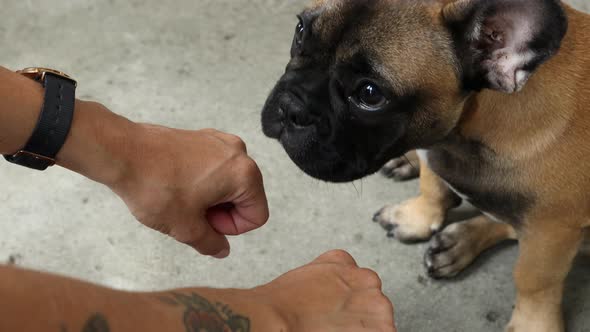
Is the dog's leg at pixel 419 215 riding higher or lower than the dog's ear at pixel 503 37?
lower

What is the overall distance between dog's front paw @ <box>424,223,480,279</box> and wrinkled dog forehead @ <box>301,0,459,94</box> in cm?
56

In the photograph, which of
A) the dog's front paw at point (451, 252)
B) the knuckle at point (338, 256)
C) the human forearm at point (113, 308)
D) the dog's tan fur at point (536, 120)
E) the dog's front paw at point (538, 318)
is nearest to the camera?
the human forearm at point (113, 308)

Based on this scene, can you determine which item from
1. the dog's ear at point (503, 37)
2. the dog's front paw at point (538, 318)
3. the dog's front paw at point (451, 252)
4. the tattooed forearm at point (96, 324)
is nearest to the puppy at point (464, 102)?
the dog's ear at point (503, 37)

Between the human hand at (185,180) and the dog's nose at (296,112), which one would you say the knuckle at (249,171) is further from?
the dog's nose at (296,112)

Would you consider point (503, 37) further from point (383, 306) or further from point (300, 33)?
point (383, 306)

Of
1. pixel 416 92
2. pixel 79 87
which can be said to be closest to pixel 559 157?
pixel 416 92

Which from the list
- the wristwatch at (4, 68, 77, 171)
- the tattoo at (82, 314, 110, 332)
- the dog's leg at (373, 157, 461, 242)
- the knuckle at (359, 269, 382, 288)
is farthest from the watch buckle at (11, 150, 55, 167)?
the dog's leg at (373, 157, 461, 242)

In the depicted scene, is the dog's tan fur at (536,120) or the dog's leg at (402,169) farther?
the dog's leg at (402,169)

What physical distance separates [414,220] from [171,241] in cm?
62

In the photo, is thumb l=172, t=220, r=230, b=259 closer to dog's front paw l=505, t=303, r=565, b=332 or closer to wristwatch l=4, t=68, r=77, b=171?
wristwatch l=4, t=68, r=77, b=171

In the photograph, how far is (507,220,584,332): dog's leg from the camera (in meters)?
1.24

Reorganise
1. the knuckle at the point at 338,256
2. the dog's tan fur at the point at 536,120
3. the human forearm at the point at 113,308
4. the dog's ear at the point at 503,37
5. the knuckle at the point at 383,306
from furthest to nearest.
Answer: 1. the knuckle at the point at 338,256
2. the knuckle at the point at 383,306
3. the dog's tan fur at the point at 536,120
4. the dog's ear at the point at 503,37
5. the human forearm at the point at 113,308

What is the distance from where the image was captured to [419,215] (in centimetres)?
161

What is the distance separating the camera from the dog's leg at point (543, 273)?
4.07 ft
